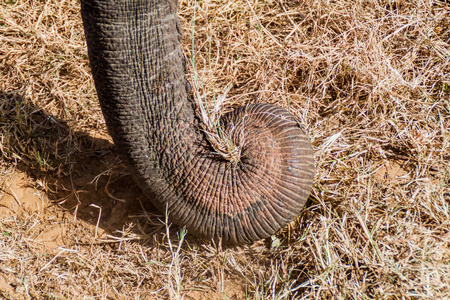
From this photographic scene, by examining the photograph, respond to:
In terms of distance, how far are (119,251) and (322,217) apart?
1.33 metres

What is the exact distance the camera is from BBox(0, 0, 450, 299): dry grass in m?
2.54

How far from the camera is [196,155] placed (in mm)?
2523

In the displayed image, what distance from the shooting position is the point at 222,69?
355 centimetres

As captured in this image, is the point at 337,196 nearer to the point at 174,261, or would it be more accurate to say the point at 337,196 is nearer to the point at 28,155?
the point at 174,261

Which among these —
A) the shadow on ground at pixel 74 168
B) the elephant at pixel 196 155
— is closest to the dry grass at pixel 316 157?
the shadow on ground at pixel 74 168

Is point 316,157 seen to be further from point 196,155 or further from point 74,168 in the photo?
point 74,168

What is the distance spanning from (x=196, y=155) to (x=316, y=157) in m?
0.89

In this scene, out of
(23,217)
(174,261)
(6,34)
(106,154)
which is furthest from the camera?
(6,34)

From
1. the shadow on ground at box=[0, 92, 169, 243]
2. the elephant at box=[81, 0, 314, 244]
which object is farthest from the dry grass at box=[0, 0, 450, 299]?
the elephant at box=[81, 0, 314, 244]

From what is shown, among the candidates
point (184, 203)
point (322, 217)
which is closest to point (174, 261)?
point (184, 203)

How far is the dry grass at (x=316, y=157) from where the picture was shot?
2537mm

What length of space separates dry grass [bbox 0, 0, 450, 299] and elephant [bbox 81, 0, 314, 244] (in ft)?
0.77

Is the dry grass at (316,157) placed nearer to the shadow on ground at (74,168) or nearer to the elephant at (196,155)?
the shadow on ground at (74,168)

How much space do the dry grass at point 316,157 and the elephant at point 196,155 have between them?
0.77 ft
